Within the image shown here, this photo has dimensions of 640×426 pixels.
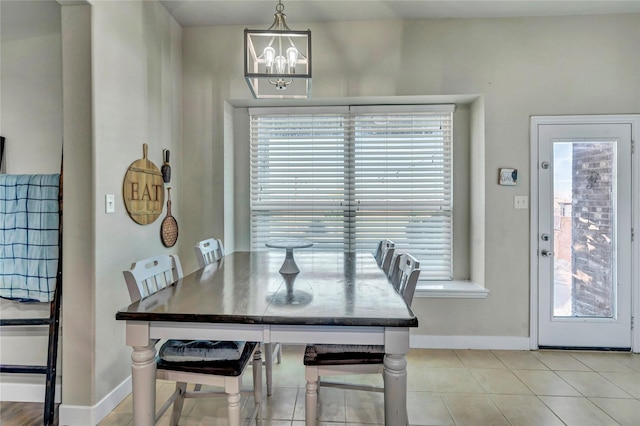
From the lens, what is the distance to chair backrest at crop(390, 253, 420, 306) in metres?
1.64

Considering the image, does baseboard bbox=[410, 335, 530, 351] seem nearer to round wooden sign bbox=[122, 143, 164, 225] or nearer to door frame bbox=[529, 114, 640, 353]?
door frame bbox=[529, 114, 640, 353]

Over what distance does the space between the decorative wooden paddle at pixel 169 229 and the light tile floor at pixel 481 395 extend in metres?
1.10

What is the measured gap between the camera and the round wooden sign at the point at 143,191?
2.30 meters

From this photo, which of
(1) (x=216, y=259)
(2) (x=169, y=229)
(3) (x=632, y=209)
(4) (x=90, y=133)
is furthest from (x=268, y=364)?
(3) (x=632, y=209)

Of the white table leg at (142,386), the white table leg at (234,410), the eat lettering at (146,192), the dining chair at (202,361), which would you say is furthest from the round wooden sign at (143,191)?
the white table leg at (234,410)

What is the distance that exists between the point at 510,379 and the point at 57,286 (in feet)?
10.2

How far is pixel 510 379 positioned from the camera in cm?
247

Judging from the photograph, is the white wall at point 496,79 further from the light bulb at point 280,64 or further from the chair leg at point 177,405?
the chair leg at point 177,405

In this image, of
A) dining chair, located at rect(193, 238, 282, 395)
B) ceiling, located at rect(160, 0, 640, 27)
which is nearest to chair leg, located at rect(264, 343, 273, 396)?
dining chair, located at rect(193, 238, 282, 395)

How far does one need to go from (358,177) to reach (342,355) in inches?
79.5

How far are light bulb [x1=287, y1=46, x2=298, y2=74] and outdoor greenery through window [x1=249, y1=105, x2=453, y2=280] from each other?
1.53 m

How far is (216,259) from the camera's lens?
2594mm

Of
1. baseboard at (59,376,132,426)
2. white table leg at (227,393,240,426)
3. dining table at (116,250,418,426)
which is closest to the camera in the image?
dining table at (116,250,418,426)

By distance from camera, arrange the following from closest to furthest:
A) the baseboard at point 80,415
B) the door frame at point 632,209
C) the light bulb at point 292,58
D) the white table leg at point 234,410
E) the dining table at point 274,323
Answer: the dining table at point 274,323, the white table leg at point 234,410, the light bulb at point 292,58, the baseboard at point 80,415, the door frame at point 632,209
